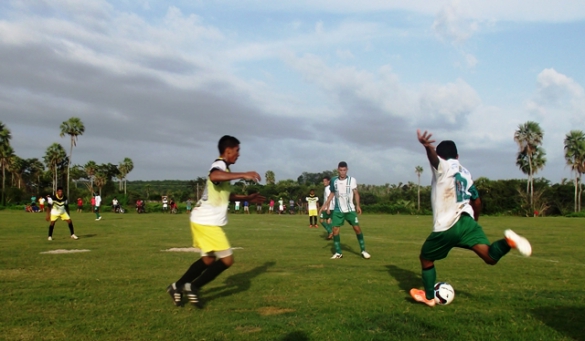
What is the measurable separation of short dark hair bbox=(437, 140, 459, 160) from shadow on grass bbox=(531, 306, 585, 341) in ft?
7.00

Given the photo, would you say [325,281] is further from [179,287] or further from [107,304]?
[107,304]

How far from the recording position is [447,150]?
694 centimetres

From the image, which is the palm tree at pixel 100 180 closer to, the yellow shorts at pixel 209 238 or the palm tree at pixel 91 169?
the palm tree at pixel 91 169

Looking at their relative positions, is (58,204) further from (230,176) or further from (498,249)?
(498,249)

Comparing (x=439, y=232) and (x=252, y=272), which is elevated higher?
(x=439, y=232)

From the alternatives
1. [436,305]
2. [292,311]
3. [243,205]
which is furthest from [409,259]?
[243,205]

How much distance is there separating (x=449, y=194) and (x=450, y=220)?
336 mm

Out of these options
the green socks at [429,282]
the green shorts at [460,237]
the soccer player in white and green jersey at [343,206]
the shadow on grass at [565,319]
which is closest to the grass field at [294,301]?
the shadow on grass at [565,319]

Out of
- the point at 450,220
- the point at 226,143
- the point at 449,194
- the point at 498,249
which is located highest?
the point at 226,143

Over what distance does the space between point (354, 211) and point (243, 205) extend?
50.2 metres

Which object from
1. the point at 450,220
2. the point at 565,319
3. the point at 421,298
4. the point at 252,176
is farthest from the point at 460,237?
the point at 252,176

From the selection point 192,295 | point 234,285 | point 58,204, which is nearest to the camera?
point 192,295

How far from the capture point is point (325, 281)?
8.59m

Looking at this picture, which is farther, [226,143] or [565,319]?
[226,143]
